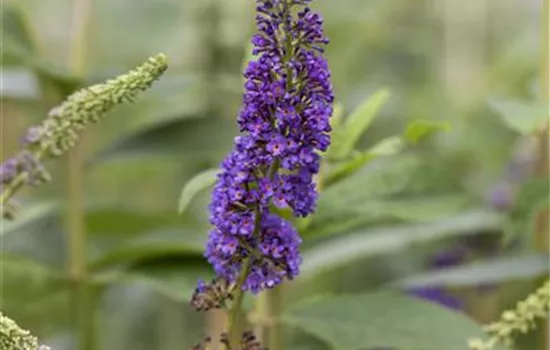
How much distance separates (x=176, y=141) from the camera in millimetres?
1149

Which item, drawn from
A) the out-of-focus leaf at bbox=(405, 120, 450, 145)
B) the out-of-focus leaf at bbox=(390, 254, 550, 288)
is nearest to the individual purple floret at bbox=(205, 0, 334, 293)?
the out-of-focus leaf at bbox=(405, 120, 450, 145)

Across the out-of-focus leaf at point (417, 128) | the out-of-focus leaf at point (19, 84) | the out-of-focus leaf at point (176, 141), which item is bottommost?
the out-of-focus leaf at point (417, 128)

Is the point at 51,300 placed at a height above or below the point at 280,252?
above

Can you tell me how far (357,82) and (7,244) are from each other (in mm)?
837

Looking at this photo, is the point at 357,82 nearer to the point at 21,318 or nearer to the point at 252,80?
the point at 21,318

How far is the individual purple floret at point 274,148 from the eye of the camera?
0.64m

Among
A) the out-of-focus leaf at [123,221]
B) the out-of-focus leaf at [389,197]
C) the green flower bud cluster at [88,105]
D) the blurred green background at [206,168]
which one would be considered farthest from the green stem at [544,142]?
the green flower bud cluster at [88,105]

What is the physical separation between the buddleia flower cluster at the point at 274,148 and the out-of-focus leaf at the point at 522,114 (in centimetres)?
32

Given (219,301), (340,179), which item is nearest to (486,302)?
(340,179)

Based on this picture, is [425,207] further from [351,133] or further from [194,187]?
[194,187]

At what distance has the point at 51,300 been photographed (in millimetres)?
1109

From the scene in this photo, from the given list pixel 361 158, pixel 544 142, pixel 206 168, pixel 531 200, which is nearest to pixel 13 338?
pixel 361 158

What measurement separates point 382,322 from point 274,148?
12.1 inches

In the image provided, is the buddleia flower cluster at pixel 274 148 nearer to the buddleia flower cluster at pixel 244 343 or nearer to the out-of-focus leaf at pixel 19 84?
the buddleia flower cluster at pixel 244 343
